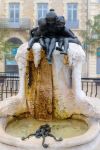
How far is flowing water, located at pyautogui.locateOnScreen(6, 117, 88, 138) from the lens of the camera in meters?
4.87

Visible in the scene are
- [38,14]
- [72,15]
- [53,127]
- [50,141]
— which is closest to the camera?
[50,141]

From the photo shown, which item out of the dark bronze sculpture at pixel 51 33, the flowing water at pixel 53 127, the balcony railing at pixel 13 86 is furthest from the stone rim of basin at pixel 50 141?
the balcony railing at pixel 13 86

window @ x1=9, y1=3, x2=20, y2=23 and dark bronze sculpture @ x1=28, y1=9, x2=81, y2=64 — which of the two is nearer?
dark bronze sculpture @ x1=28, y1=9, x2=81, y2=64

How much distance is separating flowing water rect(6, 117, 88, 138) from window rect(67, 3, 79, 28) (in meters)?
26.7

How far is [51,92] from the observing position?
5184 millimetres

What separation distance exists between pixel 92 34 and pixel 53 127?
22.3m

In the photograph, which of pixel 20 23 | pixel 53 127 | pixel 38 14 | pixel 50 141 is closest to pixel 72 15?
pixel 38 14

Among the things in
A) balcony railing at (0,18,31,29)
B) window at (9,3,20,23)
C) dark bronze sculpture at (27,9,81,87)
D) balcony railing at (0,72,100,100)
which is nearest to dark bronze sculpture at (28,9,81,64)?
dark bronze sculpture at (27,9,81,87)

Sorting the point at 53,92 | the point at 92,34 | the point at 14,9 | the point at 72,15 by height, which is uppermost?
the point at 14,9

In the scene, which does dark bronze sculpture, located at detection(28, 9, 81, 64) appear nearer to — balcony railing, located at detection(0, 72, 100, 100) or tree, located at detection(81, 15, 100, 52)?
balcony railing, located at detection(0, 72, 100, 100)

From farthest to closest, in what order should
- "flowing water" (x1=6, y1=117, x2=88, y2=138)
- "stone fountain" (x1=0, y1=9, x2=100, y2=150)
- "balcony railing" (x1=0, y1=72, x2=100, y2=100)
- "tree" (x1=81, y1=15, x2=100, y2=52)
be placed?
"tree" (x1=81, y1=15, x2=100, y2=52), "balcony railing" (x1=0, y1=72, x2=100, y2=100), "stone fountain" (x1=0, y1=9, x2=100, y2=150), "flowing water" (x1=6, y1=117, x2=88, y2=138)

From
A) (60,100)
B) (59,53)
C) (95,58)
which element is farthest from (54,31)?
(95,58)

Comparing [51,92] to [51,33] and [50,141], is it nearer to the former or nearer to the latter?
[51,33]

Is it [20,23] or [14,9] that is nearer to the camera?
[20,23]
